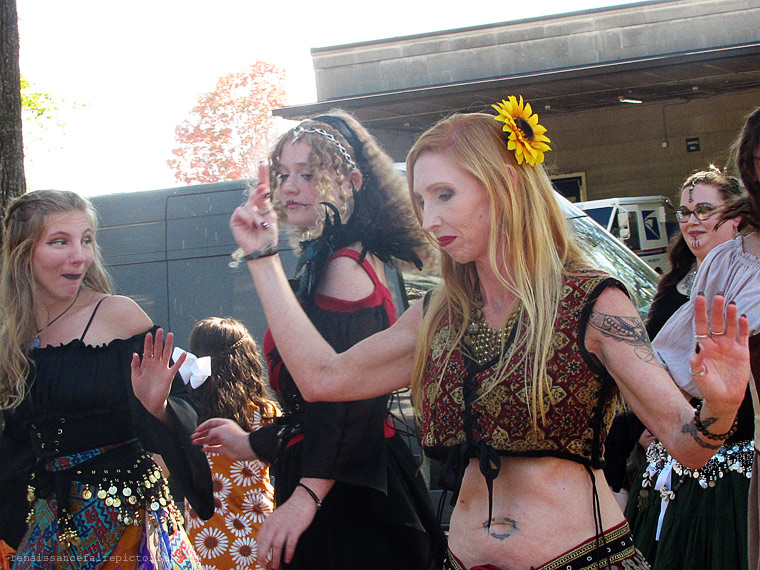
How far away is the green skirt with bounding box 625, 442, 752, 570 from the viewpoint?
3240 millimetres

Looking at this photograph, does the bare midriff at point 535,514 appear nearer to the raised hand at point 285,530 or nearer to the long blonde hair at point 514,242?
the long blonde hair at point 514,242

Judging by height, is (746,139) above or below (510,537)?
above

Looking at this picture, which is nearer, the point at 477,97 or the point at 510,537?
the point at 510,537

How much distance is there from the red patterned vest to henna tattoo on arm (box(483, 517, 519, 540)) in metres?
0.12

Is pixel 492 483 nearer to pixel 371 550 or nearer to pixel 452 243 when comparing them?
pixel 452 243

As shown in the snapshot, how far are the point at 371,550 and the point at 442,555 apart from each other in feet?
1.42

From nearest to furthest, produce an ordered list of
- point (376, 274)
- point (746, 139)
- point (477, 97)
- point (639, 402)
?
point (639, 402)
point (746, 139)
point (376, 274)
point (477, 97)

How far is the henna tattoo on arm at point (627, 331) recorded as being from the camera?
72.4 inches

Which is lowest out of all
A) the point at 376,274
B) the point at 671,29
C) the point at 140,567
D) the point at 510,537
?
the point at 140,567

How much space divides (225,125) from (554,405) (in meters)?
25.5

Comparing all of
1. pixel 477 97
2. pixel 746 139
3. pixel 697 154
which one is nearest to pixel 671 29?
pixel 697 154

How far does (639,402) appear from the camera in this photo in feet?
5.99

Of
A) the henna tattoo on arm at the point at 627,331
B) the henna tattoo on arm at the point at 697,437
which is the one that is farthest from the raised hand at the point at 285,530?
the henna tattoo on arm at the point at 697,437

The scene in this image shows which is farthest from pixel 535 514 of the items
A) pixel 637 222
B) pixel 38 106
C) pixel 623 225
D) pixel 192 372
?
pixel 38 106
